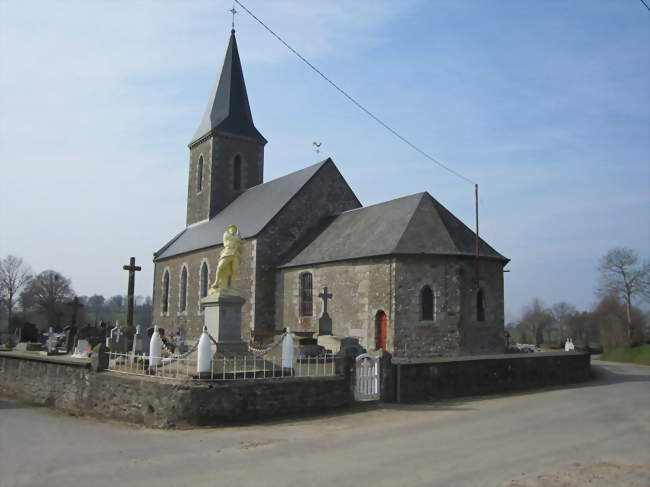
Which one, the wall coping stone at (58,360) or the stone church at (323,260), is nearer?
the wall coping stone at (58,360)

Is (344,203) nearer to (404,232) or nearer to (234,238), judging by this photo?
(404,232)

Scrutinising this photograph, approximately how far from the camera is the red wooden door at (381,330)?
19.0 m

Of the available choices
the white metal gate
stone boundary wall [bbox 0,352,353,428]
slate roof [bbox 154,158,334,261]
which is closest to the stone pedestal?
stone boundary wall [bbox 0,352,353,428]

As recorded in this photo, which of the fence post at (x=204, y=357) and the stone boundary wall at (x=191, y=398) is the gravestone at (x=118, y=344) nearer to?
the stone boundary wall at (x=191, y=398)

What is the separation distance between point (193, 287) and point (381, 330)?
14.0 meters

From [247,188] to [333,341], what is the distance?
18614 millimetres

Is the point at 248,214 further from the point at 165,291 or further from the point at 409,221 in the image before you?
the point at 409,221

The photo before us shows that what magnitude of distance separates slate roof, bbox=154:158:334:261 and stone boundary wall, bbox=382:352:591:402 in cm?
1357

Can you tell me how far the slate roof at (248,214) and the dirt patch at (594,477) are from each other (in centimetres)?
1915

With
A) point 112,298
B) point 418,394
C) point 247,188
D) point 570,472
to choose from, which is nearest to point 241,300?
point 418,394

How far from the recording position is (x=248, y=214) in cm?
2800

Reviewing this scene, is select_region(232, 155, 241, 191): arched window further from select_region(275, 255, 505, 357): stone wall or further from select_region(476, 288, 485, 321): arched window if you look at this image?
select_region(476, 288, 485, 321): arched window

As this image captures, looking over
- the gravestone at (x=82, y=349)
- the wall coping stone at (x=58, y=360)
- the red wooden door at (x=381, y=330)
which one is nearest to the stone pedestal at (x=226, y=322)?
the wall coping stone at (x=58, y=360)

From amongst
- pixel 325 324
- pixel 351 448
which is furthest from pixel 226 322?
pixel 325 324
